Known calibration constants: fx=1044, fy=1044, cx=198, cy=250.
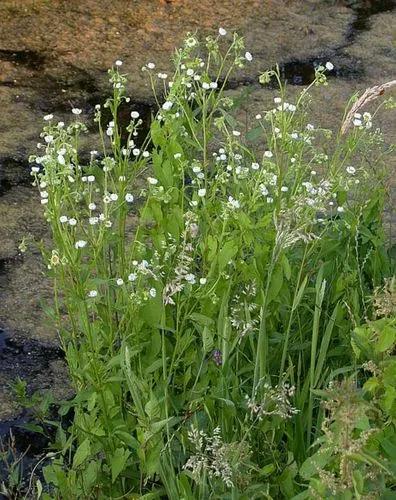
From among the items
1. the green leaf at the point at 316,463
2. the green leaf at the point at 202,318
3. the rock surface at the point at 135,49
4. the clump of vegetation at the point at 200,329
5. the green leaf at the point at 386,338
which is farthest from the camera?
the rock surface at the point at 135,49

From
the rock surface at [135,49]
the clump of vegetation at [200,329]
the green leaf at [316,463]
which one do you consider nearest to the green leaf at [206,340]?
the clump of vegetation at [200,329]

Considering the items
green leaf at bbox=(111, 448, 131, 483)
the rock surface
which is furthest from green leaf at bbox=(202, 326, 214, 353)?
the rock surface

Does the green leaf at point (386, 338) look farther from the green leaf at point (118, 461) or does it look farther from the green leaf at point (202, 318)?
the green leaf at point (118, 461)

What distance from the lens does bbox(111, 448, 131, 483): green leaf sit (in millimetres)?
2061

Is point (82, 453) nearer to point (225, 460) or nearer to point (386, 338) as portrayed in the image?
point (225, 460)

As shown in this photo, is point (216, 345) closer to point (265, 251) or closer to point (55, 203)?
point (265, 251)

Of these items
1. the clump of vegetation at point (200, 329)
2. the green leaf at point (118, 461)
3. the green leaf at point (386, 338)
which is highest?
the green leaf at point (386, 338)

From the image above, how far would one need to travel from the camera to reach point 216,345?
89.3 inches

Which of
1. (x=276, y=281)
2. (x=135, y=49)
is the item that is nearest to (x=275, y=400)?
(x=276, y=281)

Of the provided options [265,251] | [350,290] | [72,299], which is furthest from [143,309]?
[350,290]

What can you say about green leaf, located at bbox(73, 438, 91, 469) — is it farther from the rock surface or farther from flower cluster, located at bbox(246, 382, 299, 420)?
the rock surface

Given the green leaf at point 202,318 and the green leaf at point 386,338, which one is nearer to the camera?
the green leaf at point 386,338

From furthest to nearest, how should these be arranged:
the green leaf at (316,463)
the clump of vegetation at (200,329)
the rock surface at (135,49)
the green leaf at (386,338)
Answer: the rock surface at (135,49) < the clump of vegetation at (200,329) < the green leaf at (386,338) < the green leaf at (316,463)

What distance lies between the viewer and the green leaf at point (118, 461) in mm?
2061
